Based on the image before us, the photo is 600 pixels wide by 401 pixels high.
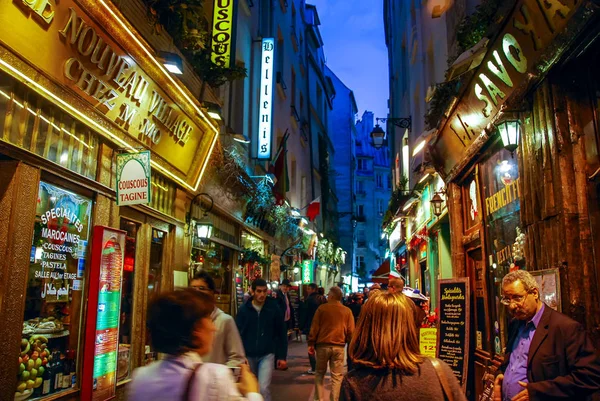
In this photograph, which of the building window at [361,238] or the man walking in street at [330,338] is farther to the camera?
the building window at [361,238]

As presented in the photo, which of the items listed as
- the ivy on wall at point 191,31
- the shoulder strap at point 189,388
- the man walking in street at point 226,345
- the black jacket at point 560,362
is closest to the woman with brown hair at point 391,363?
the shoulder strap at point 189,388

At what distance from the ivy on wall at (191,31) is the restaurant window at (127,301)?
3.25 metres

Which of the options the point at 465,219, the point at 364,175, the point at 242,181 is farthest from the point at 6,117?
the point at 364,175

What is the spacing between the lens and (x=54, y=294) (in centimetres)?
607

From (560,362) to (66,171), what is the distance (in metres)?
5.28

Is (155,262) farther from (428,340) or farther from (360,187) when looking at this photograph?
(360,187)

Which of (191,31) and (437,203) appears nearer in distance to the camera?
(191,31)

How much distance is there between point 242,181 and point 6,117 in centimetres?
848

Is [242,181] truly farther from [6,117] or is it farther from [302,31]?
[302,31]

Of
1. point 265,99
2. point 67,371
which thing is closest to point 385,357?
point 67,371

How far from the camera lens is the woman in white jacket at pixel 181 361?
2180 millimetres

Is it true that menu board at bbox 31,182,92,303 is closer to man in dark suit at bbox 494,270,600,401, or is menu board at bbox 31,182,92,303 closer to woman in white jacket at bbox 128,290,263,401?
woman in white jacket at bbox 128,290,263,401

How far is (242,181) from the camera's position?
13461mm

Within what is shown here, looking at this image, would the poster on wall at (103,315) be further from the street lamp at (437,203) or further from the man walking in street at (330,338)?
the street lamp at (437,203)
